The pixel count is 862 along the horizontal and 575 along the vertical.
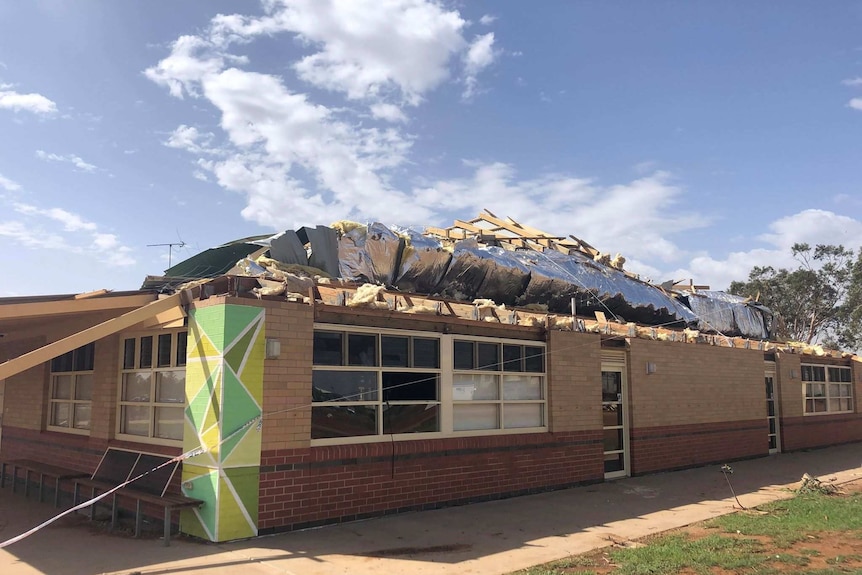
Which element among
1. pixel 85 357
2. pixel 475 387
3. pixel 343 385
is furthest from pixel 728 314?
pixel 85 357

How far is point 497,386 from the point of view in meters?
10.2

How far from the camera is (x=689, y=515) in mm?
9078

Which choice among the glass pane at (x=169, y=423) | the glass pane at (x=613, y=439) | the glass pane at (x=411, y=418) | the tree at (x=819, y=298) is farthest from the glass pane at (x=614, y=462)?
the tree at (x=819, y=298)

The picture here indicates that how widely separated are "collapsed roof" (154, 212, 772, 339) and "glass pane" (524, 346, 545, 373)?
1741 millimetres

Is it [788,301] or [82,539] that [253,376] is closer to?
[82,539]

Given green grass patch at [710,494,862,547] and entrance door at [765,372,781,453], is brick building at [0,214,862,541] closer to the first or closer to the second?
green grass patch at [710,494,862,547]

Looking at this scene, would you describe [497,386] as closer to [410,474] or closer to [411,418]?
[411,418]

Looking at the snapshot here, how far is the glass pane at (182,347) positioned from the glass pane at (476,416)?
388 cm

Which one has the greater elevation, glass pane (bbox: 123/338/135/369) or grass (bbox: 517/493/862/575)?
glass pane (bbox: 123/338/135/369)

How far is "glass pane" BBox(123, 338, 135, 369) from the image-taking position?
9.16 metres

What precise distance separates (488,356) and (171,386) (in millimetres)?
4608

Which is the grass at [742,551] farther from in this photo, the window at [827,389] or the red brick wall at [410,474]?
the window at [827,389]

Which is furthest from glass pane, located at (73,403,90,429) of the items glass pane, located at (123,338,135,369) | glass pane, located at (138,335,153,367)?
glass pane, located at (138,335,153,367)

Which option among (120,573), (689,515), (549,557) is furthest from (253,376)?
(689,515)
